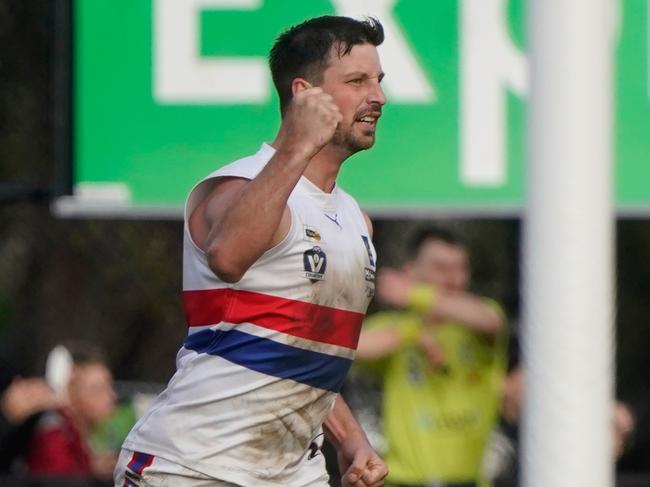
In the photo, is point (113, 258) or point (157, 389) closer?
point (157, 389)

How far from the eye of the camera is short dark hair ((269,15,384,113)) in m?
4.67

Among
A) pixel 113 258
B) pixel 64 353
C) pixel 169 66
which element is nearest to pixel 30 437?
pixel 64 353

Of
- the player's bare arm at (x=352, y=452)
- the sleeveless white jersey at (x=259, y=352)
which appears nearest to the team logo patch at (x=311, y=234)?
the sleeveless white jersey at (x=259, y=352)

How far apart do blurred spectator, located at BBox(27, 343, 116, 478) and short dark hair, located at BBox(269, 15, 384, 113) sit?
3.71 m

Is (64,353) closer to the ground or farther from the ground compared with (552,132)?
closer to the ground

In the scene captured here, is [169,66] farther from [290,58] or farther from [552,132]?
[552,132]

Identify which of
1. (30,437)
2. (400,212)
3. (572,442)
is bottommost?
(30,437)

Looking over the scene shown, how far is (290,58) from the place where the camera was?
15.5ft

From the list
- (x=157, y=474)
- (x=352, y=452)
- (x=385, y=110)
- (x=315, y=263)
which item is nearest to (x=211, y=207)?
(x=315, y=263)

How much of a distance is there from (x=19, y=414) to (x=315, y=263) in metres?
3.98

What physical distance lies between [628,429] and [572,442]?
4.52m

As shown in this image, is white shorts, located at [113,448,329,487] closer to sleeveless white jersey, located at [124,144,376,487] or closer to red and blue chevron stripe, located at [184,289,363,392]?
sleeveless white jersey, located at [124,144,376,487]

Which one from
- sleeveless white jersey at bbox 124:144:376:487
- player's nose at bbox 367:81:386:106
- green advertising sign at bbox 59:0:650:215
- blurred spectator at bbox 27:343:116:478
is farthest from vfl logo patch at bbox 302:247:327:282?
blurred spectator at bbox 27:343:116:478

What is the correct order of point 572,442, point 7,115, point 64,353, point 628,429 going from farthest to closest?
1. point 7,115
2. point 64,353
3. point 628,429
4. point 572,442
